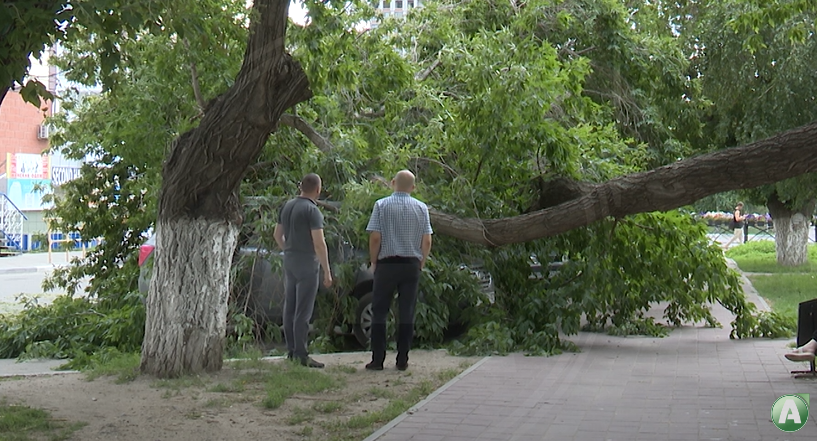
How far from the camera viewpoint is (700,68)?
20.5 m

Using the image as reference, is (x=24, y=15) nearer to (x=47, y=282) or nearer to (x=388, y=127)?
(x=388, y=127)

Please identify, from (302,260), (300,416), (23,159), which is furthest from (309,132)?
(23,159)

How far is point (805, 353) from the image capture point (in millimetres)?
8148

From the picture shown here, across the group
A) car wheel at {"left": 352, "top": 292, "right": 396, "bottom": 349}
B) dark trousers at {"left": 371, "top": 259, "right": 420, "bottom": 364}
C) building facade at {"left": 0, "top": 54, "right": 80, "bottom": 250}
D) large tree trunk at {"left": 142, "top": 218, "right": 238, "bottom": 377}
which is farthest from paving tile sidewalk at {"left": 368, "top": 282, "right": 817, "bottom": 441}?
building facade at {"left": 0, "top": 54, "right": 80, "bottom": 250}

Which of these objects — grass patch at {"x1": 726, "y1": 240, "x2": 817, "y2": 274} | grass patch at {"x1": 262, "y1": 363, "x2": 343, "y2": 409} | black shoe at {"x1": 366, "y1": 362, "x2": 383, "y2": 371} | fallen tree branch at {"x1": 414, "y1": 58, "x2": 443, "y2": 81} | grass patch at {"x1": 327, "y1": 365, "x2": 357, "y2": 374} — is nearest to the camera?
grass patch at {"x1": 262, "y1": 363, "x2": 343, "y2": 409}

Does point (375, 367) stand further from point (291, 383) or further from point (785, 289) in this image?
point (785, 289)

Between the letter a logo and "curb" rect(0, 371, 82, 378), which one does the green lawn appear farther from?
"curb" rect(0, 371, 82, 378)

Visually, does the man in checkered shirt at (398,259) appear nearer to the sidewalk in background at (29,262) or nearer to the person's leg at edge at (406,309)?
the person's leg at edge at (406,309)

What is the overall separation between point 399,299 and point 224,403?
232cm

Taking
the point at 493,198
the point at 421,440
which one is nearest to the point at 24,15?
the point at 421,440

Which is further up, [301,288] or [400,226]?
[400,226]

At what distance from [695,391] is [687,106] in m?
11.0

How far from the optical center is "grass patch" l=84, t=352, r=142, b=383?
8488 mm

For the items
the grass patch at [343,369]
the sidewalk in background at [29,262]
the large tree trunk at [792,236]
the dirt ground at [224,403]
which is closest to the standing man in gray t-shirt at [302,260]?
the grass patch at [343,369]
